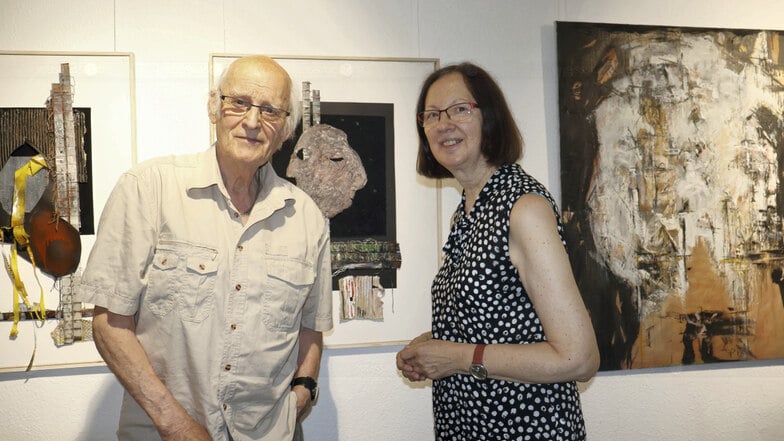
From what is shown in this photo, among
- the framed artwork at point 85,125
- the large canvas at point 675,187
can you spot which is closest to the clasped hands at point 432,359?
the large canvas at point 675,187

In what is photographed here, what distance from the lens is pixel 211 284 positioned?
5.19 feet

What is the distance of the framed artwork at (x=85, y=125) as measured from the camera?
201 centimetres

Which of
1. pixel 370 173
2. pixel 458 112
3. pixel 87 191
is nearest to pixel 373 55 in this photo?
pixel 370 173

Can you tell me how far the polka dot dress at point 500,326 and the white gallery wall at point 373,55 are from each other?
0.77 m

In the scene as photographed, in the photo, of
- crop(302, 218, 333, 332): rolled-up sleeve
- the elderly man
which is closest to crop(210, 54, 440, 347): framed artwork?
crop(302, 218, 333, 332): rolled-up sleeve

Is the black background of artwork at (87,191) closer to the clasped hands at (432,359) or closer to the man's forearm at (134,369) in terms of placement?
the man's forearm at (134,369)

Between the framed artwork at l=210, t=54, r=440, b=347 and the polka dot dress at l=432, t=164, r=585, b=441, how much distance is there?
71 centimetres

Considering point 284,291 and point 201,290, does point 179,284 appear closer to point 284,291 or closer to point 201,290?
point 201,290

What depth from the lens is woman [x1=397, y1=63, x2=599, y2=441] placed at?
1405 mm

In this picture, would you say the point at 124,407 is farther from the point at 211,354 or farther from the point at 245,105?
the point at 245,105

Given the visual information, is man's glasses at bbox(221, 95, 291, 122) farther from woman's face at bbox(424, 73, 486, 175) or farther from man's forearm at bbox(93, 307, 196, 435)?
man's forearm at bbox(93, 307, 196, 435)

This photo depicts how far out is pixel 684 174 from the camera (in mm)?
2441

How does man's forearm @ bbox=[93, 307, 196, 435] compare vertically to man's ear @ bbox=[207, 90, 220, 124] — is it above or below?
below

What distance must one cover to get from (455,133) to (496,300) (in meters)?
0.46
